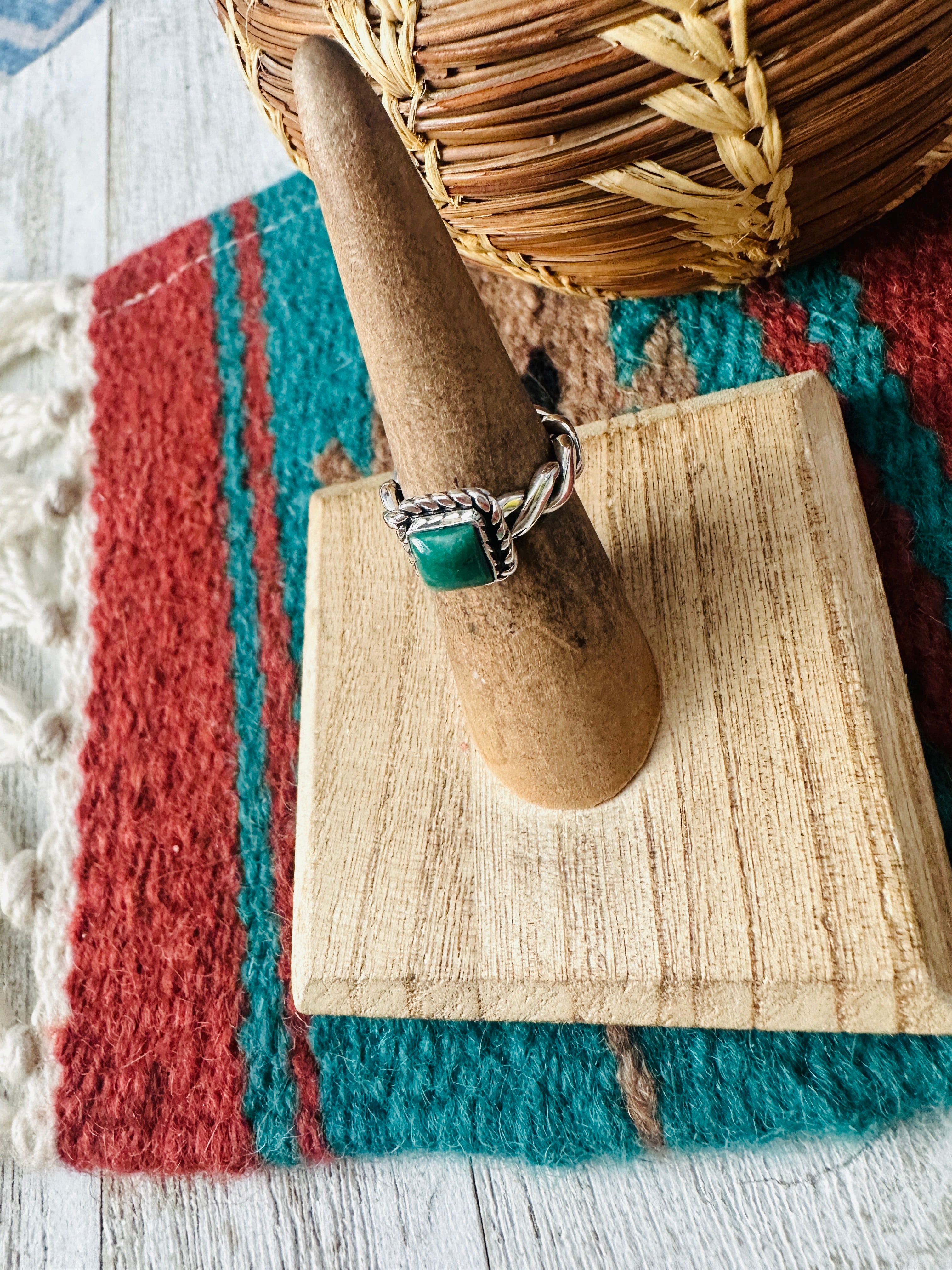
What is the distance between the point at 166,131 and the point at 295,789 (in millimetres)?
609

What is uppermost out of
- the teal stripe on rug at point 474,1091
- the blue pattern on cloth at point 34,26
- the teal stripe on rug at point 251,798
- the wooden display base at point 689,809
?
the blue pattern on cloth at point 34,26

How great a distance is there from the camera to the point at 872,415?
1.77 feet

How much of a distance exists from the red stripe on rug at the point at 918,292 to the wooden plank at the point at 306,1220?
1.40 ft

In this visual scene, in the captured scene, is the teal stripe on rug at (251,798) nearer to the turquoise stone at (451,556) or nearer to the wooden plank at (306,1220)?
the wooden plank at (306,1220)

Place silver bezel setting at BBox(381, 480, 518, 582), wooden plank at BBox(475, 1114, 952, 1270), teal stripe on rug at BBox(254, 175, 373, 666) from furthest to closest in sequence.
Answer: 1. teal stripe on rug at BBox(254, 175, 373, 666)
2. wooden plank at BBox(475, 1114, 952, 1270)
3. silver bezel setting at BBox(381, 480, 518, 582)

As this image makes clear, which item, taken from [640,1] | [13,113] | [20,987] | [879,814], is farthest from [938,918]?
[13,113]

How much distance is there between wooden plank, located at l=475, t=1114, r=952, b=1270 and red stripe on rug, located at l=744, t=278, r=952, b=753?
6.8 inches

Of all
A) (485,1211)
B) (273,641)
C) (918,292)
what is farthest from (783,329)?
(485,1211)

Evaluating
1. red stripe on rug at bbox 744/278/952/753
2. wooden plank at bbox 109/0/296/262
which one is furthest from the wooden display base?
wooden plank at bbox 109/0/296/262

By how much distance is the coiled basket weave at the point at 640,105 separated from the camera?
0.36 m

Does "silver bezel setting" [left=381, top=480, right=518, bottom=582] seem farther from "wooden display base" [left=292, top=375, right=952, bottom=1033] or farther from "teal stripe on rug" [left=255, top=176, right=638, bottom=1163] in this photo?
"teal stripe on rug" [left=255, top=176, right=638, bottom=1163]

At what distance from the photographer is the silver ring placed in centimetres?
35

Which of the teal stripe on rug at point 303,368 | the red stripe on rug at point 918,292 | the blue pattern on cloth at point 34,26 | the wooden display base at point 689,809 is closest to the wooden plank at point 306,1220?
the wooden display base at point 689,809

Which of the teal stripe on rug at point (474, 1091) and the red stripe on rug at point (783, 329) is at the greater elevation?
the red stripe on rug at point (783, 329)
